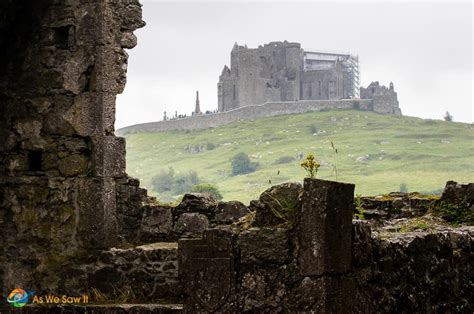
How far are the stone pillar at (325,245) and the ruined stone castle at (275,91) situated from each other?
15259cm

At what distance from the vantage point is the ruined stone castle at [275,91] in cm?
16162

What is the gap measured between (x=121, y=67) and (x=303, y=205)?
18.2 ft

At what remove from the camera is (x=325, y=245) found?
7.32 meters

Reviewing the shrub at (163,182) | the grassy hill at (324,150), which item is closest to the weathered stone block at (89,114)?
the grassy hill at (324,150)

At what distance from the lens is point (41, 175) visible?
12289 millimetres

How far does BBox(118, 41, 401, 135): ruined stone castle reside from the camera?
161625 mm

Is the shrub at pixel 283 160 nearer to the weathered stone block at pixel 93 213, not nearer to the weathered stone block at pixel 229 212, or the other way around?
the weathered stone block at pixel 229 212

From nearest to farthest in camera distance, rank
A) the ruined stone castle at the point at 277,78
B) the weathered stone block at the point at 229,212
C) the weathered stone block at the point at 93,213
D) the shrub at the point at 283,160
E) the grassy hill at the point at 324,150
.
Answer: the weathered stone block at the point at 93,213
the weathered stone block at the point at 229,212
the grassy hill at the point at 324,150
the shrub at the point at 283,160
the ruined stone castle at the point at 277,78

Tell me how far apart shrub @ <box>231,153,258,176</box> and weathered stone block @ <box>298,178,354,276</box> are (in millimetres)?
117061

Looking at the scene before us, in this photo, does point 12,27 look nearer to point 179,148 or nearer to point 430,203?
point 430,203

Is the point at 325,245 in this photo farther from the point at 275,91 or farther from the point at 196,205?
the point at 275,91

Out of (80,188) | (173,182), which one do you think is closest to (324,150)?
(173,182)

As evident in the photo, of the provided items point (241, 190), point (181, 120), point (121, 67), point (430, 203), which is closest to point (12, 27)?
point (121, 67)

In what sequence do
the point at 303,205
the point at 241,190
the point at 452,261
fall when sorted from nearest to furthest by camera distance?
the point at 303,205 → the point at 452,261 → the point at 241,190
